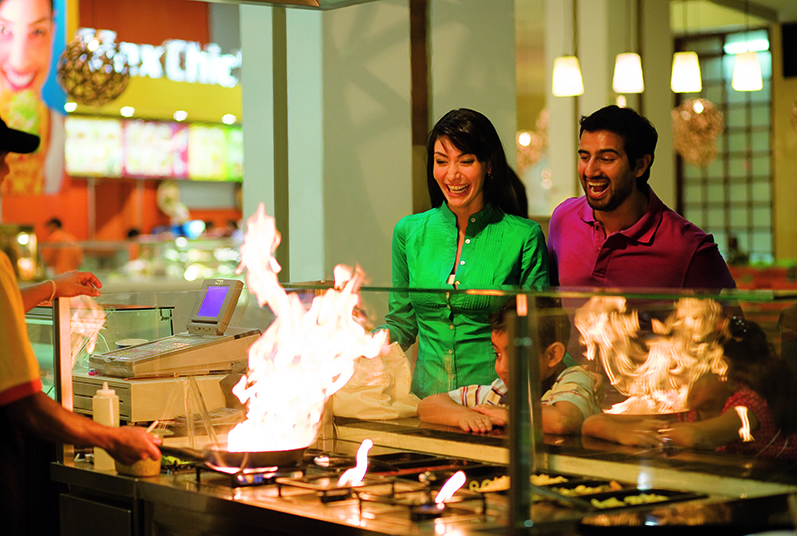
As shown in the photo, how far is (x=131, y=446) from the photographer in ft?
6.68

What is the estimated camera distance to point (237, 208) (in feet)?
45.5

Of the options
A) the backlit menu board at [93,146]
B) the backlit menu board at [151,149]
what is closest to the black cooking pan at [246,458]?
the backlit menu board at [151,149]

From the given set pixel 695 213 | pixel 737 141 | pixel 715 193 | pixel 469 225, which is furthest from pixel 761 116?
pixel 469 225

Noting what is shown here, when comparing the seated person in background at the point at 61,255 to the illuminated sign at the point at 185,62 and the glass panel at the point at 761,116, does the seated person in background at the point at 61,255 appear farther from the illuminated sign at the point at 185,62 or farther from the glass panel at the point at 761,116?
the glass panel at the point at 761,116

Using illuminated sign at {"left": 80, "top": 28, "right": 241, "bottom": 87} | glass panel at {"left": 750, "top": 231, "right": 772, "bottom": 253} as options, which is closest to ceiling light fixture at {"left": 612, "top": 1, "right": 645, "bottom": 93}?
illuminated sign at {"left": 80, "top": 28, "right": 241, "bottom": 87}

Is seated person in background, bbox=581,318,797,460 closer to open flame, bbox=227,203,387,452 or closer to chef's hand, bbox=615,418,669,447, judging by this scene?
chef's hand, bbox=615,418,669,447

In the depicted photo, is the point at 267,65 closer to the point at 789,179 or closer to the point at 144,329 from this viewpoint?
the point at 144,329

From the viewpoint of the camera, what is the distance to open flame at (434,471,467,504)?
5.69ft

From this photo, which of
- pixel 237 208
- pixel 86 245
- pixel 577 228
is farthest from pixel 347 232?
pixel 237 208

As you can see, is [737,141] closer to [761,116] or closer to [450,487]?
[761,116]

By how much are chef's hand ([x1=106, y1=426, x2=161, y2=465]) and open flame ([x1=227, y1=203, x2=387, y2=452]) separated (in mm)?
190

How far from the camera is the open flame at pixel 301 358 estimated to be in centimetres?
220

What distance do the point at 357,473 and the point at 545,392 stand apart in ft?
1.68

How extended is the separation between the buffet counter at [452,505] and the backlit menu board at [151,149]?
31.6 ft
